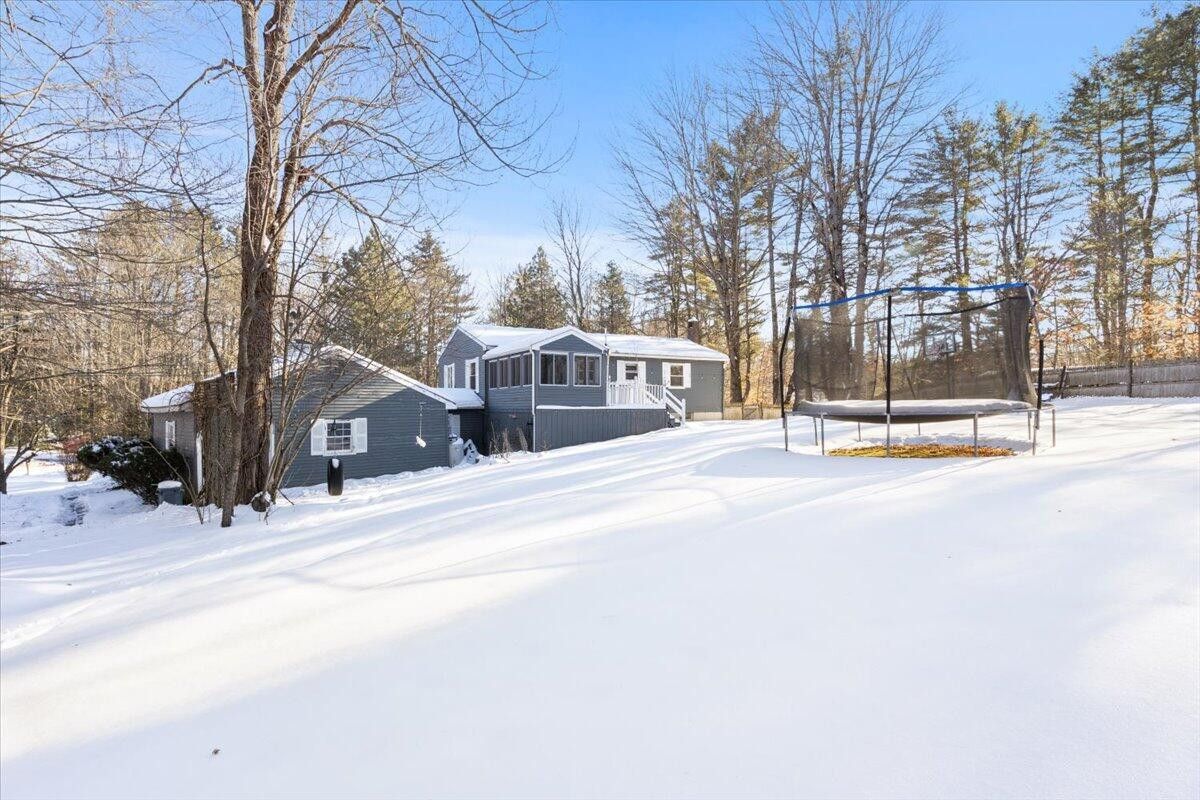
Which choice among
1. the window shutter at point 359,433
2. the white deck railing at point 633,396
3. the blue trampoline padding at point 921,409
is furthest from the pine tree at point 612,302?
the blue trampoline padding at point 921,409

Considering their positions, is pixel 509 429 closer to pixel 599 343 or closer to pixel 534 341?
pixel 534 341

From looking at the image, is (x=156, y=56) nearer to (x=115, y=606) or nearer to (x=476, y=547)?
(x=115, y=606)

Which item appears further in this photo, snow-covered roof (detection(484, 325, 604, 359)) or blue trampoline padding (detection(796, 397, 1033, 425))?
snow-covered roof (detection(484, 325, 604, 359))

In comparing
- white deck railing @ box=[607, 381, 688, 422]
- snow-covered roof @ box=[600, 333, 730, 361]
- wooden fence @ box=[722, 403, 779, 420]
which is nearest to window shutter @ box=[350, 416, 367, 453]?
white deck railing @ box=[607, 381, 688, 422]

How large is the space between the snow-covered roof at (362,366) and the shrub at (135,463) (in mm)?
932

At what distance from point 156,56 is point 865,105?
53.9 feet

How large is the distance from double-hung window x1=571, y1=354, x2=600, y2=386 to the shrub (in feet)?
33.1

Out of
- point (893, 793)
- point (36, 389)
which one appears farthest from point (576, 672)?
point (36, 389)

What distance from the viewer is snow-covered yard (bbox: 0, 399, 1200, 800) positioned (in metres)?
1.64

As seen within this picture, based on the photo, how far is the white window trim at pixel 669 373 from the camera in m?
20.6

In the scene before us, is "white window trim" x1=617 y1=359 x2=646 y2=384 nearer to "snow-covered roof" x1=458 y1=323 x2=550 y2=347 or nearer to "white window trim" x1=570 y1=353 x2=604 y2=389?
"white window trim" x1=570 y1=353 x2=604 y2=389

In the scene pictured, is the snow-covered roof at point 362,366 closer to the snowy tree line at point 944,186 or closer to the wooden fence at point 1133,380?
the snowy tree line at point 944,186

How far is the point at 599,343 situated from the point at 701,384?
508cm

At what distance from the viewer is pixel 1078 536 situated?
3102 mm
